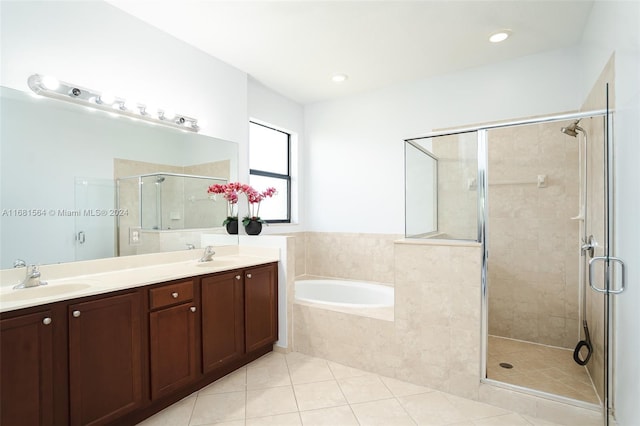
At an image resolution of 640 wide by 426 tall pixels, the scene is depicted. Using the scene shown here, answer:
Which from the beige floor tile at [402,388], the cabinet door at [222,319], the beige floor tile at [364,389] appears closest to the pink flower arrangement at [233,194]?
the cabinet door at [222,319]

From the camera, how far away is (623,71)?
62.5 inches

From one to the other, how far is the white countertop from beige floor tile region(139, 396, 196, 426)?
833mm

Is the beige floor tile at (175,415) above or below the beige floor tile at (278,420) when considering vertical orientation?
above

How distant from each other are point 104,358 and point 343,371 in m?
1.67

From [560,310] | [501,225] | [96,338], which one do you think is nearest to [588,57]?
[501,225]

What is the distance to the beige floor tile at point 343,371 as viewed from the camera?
245 cm

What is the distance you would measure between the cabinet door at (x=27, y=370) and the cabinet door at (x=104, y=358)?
9cm

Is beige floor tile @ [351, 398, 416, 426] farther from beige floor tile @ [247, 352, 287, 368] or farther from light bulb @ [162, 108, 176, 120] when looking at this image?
light bulb @ [162, 108, 176, 120]

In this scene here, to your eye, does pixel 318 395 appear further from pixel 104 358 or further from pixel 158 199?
pixel 158 199

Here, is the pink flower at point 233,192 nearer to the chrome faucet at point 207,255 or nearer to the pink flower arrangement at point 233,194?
the pink flower arrangement at point 233,194

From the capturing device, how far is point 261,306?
270cm

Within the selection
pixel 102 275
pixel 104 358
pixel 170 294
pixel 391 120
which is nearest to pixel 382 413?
pixel 170 294

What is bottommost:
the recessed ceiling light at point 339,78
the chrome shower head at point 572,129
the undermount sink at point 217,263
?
the undermount sink at point 217,263

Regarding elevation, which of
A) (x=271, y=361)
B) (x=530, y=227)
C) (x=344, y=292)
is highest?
(x=530, y=227)
